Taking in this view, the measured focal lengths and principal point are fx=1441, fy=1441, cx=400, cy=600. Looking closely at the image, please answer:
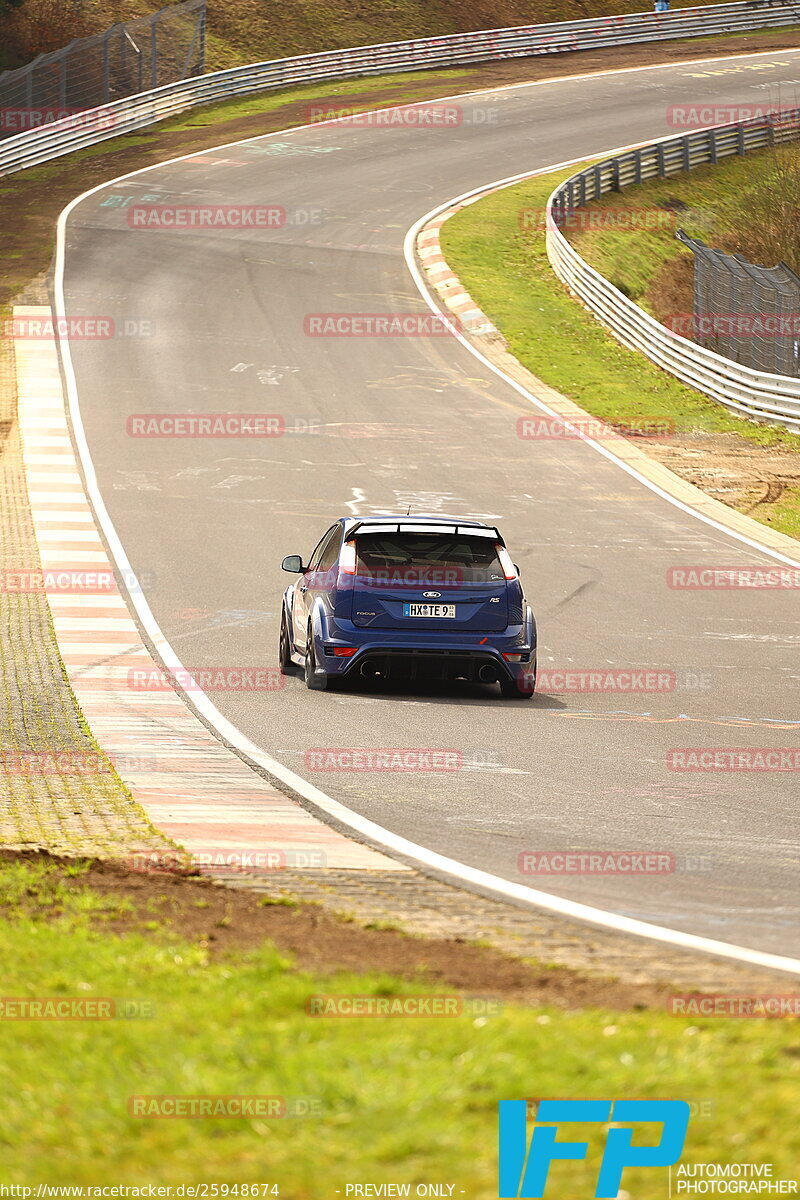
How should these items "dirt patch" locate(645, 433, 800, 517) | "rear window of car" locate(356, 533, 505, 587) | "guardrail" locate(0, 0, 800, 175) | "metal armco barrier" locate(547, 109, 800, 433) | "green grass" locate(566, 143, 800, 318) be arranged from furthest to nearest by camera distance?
"guardrail" locate(0, 0, 800, 175)
"green grass" locate(566, 143, 800, 318)
"metal armco barrier" locate(547, 109, 800, 433)
"dirt patch" locate(645, 433, 800, 517)
"rear window of car" locate(356, 533, 505, 587)

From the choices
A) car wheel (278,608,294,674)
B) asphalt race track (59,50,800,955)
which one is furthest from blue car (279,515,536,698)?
car wheel (278,608,294,674)

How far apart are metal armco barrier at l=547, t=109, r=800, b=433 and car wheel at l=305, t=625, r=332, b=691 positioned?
1885 centimetres

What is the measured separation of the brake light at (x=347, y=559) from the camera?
1348cm

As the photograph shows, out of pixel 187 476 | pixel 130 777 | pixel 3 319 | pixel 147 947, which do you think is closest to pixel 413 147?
pixel 3 319

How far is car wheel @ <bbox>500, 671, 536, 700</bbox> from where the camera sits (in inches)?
531

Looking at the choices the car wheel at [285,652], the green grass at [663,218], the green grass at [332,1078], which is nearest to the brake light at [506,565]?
the car wheel at [285,652]

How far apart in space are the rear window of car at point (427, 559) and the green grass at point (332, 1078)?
8062 millimetres

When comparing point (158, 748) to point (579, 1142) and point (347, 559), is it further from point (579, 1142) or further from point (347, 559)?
point (579, 1142)

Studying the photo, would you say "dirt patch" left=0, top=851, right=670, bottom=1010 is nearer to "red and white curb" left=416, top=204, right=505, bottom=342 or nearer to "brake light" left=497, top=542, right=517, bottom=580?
"brake light" left=497, top=542, right=517, bottom=580

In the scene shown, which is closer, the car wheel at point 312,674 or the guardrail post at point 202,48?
the car wheel at point 312,674

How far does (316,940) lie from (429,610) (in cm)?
724

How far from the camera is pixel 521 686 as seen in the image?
44.3ft

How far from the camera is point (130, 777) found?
32.9 ft

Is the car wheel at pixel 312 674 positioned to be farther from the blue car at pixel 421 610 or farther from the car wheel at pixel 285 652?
the car wheel at pixel 285 652
